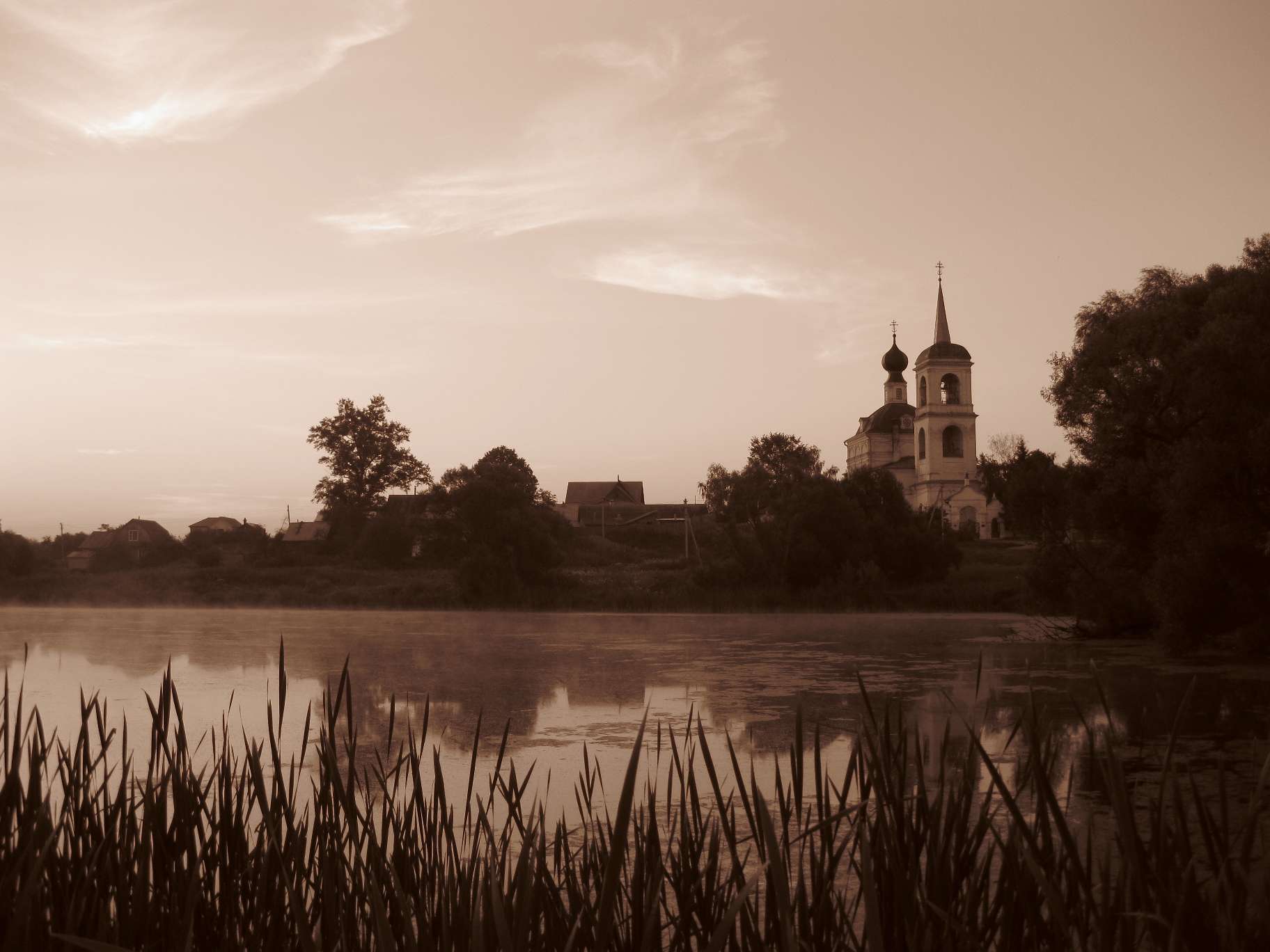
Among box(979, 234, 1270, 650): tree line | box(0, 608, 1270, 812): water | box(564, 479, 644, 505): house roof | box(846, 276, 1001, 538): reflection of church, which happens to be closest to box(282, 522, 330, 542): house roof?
box(564, 479, 644, 505): house roof

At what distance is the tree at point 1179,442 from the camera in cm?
1202

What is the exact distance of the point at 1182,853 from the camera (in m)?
2.27

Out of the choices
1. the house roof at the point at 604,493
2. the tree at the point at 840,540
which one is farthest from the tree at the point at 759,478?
the house roof at the point at 604,493

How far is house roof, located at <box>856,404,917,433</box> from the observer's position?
71312mm

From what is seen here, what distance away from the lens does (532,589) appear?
27547 millimetres

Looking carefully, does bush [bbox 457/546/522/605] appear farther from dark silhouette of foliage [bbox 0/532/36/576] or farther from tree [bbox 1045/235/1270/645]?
tree [bbox 1045/235/1270/645]

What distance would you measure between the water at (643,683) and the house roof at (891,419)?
5157cm

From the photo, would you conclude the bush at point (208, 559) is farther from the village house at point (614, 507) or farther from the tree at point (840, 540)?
the village house at point (614, 507)

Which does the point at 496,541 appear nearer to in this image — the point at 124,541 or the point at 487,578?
the point at 487,578

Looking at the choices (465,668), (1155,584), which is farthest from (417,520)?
(1155,584)

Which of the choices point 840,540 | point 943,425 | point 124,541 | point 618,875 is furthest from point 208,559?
point 943,425

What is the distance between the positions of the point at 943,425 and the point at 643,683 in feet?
172

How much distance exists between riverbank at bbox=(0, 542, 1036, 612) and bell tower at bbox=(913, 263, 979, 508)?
23770 millimetres

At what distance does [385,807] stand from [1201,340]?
1158cm
